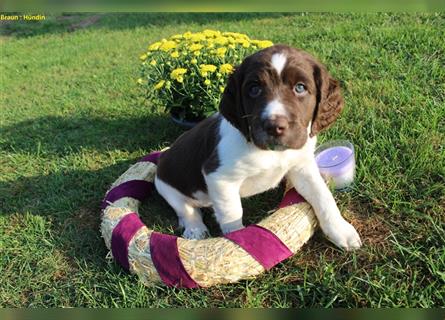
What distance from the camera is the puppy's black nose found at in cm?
312

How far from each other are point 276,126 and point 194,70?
8.86 ft

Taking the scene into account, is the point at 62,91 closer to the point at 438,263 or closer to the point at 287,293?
the point at 287,293

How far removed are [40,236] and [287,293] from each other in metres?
2.44

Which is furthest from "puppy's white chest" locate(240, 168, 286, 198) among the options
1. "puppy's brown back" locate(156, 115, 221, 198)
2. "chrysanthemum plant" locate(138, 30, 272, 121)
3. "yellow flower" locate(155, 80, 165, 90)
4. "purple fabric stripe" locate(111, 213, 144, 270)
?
"yellow flower" locate(155, 80, 165, 90)

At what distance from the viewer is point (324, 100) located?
3.54m

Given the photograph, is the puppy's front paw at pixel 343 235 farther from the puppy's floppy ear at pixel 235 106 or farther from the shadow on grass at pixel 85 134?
the shadow on grass at pixel 85 134

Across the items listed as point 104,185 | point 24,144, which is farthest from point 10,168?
point 104,185

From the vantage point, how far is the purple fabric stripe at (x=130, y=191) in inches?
179

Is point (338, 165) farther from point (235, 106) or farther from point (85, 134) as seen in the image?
point (85, 134)

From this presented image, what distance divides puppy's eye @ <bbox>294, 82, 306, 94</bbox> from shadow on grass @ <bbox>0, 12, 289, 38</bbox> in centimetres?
817

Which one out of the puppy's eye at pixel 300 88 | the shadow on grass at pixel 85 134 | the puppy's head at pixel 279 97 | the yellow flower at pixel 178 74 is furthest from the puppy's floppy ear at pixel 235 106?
the shadow on grass at pixel 85 134

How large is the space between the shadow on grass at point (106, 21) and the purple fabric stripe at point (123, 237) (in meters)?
8.19

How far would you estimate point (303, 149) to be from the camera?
12.2 ft

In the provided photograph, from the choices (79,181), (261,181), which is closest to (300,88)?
(261,181)
